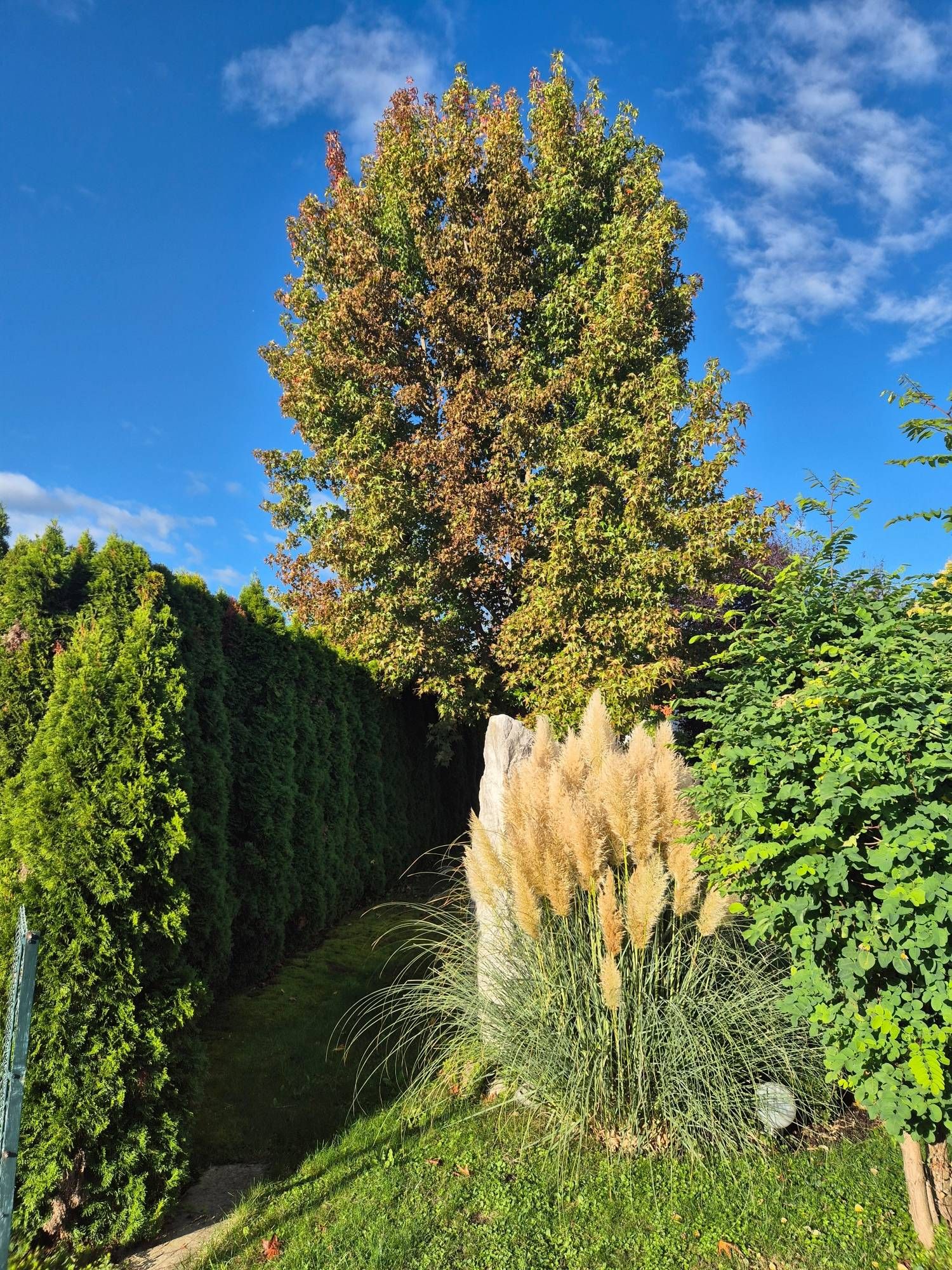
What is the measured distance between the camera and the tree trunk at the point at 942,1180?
2.54 m

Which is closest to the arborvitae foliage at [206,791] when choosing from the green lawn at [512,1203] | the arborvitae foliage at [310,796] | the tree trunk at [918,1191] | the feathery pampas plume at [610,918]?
the green lawn at [512,1203]

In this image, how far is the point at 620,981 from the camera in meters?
2.87

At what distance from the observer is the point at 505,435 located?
8891 millimetres

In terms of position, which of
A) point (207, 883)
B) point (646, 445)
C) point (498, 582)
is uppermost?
point (646, 445)

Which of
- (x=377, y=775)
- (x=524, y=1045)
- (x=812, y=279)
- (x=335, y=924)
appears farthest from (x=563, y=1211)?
(x=812, y=279)

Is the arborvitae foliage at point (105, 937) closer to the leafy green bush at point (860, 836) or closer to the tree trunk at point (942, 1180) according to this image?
the leafy green bush at point (860, 836)

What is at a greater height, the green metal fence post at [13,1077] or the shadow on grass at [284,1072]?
the green metal fence post at [13,1077]

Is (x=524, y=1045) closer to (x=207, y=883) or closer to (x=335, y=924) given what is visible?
(x=207, y=883)

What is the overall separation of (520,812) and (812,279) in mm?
5948

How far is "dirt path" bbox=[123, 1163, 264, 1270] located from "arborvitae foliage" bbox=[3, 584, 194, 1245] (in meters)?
0.11

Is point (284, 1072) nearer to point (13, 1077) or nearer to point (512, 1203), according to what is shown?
point (512, 1203)

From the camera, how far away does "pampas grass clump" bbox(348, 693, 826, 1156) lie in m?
2.99

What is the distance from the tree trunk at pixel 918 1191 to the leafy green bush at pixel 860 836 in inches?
5.6

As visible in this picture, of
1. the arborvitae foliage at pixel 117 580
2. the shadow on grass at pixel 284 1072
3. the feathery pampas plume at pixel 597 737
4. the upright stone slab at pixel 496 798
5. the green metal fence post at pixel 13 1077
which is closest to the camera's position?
the green metal fence post at pixel 13 1077
